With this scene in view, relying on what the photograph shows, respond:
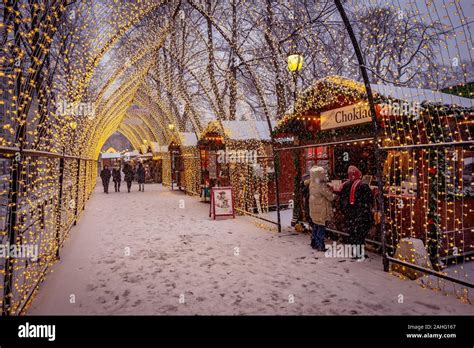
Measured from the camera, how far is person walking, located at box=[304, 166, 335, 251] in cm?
614

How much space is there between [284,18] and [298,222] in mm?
11369

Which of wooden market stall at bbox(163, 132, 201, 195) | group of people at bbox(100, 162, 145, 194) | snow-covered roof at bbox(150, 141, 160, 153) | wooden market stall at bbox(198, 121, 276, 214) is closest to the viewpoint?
wooden market stall at bbox(198, 121, 276, 214)

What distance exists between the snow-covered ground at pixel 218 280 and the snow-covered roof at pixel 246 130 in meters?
5.39

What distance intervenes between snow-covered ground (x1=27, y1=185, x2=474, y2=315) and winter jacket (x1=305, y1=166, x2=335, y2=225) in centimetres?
77

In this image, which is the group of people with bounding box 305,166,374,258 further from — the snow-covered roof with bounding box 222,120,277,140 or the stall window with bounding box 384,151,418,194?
the snow-covered roof with bounding box 222,120,277,140

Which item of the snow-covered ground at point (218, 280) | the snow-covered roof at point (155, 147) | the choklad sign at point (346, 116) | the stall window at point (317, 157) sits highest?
the snow-covered roof at point (155, 147)

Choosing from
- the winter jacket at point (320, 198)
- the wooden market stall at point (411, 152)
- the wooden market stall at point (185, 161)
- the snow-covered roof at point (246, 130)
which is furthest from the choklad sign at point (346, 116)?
the wooden market stall at point (185, 161)

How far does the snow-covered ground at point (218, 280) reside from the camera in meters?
3.88

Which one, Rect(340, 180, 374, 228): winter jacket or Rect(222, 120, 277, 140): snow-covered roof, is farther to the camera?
Rect(222, 120, 277, 140): snow-covered roof

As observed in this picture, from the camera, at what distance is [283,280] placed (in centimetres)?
477

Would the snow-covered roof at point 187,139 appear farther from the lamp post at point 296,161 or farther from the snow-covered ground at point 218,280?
the snow-covered ground at point 218,280

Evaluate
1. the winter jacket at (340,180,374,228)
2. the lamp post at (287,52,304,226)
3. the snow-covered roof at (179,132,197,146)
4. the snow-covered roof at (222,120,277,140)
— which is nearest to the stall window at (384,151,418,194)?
the winter jacket at (340,180,374,228)
